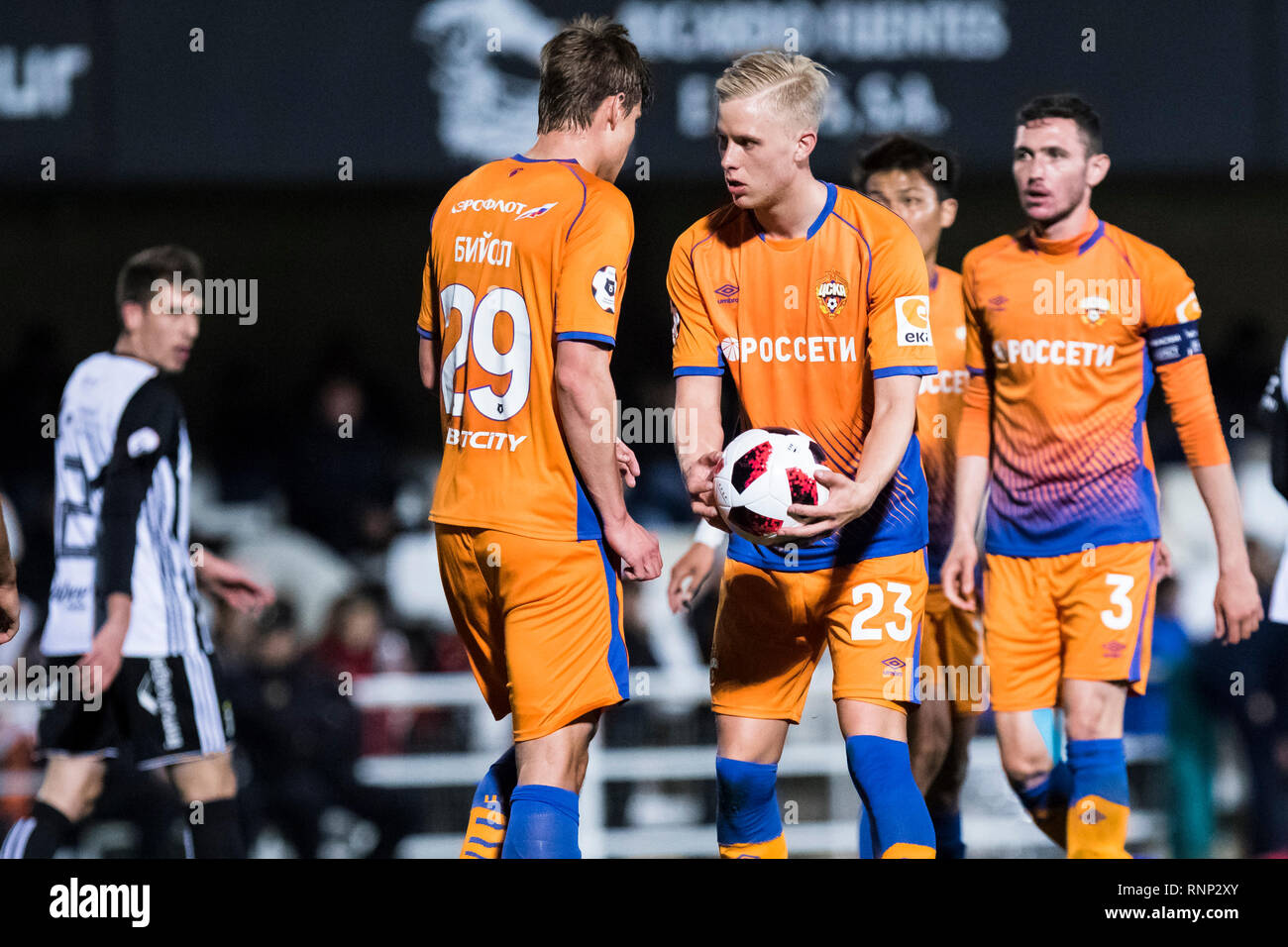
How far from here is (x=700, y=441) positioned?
437 centimetres

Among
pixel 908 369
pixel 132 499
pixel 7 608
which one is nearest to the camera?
pixel 7 608

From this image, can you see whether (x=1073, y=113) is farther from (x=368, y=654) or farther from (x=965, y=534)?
(x=368, y=654)

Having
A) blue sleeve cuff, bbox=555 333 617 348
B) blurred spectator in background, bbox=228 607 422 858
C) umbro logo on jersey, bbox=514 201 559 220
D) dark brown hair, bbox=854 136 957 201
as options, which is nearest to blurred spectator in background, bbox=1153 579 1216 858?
dark brown hair, bbox=854 136 957 201

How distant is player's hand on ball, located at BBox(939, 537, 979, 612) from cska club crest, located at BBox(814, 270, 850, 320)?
1063 mm

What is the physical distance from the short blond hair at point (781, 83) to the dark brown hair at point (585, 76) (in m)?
0.24

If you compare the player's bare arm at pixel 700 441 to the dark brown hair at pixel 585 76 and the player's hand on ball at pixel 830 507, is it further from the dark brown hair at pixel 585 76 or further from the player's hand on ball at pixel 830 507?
the dark brown hair at pixel 585 76

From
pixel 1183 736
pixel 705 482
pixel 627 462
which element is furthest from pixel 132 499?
pixel 1183 736

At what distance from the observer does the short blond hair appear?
430 centimetres

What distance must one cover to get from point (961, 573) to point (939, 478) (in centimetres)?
41

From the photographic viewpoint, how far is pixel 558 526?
4172mm

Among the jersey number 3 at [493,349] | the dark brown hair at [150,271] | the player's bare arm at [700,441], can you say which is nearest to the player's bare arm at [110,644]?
the dark brown hair at [150,271]

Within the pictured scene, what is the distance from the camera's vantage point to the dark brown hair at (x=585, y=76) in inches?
169

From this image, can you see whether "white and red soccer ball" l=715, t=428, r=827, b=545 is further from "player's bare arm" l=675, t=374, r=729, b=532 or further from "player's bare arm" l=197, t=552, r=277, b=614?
"player's bare arm" l=197, t=552, r=277, b=614
